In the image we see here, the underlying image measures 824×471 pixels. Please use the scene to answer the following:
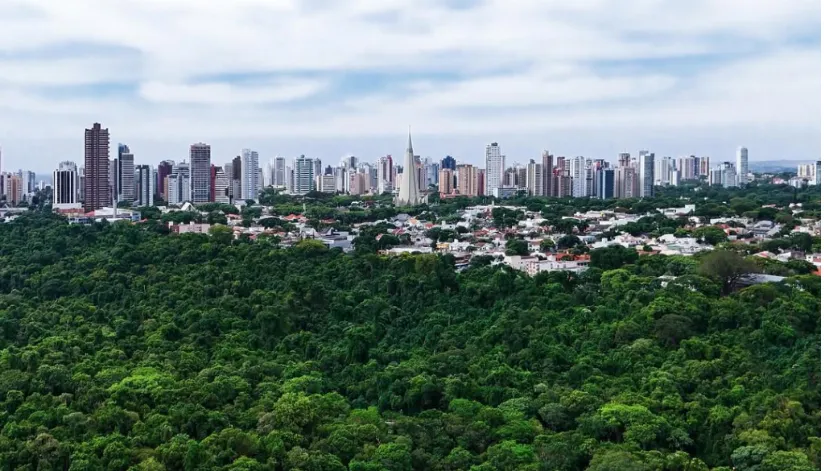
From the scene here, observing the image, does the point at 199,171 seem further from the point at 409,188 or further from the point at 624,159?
the point at 624,159

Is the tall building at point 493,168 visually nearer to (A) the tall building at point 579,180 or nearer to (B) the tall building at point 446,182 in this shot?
(B) the tall building at point 446,182

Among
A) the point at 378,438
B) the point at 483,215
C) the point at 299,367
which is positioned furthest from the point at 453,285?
the point at 483,215

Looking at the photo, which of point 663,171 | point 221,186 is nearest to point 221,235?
point 221,186

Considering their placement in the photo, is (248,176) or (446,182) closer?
(248,176)

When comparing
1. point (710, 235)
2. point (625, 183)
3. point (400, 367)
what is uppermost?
point (625, 183)

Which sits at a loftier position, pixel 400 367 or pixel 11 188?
pixel 11 188

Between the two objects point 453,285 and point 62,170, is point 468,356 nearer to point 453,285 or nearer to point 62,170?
point 453,285
